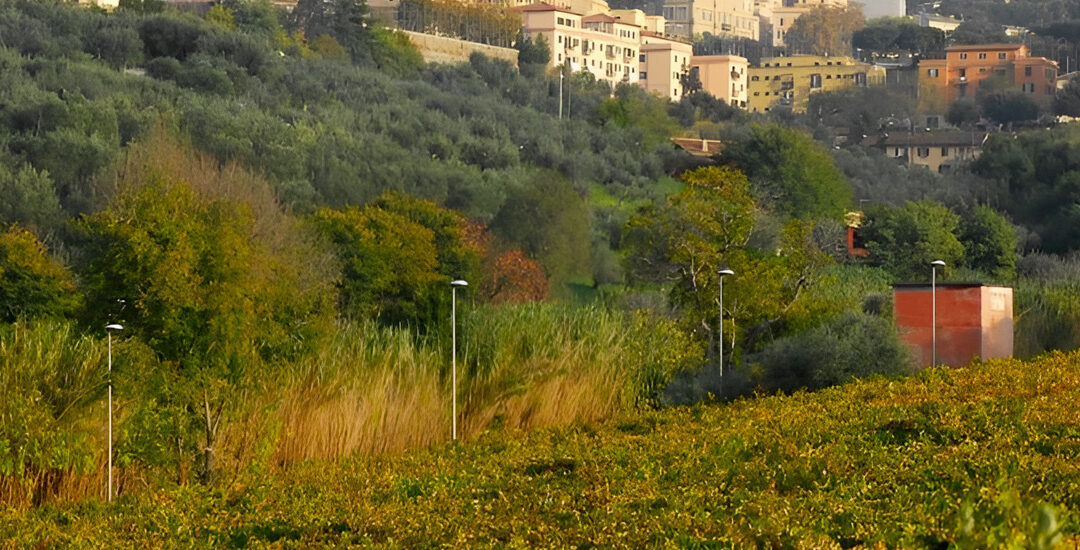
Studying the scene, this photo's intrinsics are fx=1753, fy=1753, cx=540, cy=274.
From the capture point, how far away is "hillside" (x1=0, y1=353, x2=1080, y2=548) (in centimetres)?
987

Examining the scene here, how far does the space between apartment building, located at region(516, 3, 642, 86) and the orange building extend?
72.6 ft

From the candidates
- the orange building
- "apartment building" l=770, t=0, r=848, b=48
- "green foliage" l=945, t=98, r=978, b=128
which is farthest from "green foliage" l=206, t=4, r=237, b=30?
"apartment building" l=770, t=0, r=848, b=48

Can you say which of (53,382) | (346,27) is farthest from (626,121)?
(53,382)

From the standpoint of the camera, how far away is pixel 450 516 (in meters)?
11.9

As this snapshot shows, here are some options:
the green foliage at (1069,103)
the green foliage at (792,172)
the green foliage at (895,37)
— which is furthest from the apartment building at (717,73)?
the green foliage at (792,172)

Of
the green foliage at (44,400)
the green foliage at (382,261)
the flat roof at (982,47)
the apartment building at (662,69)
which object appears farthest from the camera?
the flat roof at (982,47)

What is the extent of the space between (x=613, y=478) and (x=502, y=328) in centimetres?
1790

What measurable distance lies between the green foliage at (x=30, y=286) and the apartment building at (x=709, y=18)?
137 meters

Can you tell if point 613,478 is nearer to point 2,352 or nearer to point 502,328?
point 2,352

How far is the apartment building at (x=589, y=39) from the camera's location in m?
121

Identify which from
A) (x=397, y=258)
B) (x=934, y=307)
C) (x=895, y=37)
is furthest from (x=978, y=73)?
(x=934, y=307)

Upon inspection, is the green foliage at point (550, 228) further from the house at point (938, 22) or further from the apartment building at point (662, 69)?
the house at point (938, 22)

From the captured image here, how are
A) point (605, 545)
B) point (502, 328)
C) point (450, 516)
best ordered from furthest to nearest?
point (502, 328)
point (450, 516)
point (605, 545)

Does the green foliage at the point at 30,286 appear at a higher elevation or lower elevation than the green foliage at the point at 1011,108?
higher
